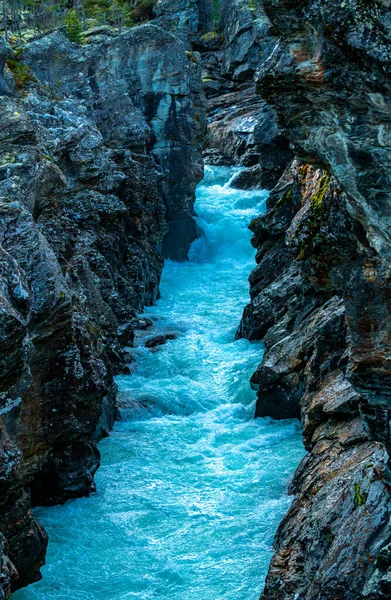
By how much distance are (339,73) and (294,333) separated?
14.5 meters

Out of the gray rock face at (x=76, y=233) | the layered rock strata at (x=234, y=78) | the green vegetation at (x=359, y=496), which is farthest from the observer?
the layered rock strata at (x=234, y=78)

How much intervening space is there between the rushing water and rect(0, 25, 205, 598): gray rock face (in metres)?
1.20

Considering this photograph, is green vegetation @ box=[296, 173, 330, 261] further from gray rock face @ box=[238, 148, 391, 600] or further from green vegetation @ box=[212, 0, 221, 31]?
green vegetation @ box=[212, 0, 221, 31]

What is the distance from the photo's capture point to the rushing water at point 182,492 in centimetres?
1659

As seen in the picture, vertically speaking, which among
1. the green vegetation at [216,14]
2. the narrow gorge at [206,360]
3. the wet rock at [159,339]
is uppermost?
the green vegetation at [216,14]

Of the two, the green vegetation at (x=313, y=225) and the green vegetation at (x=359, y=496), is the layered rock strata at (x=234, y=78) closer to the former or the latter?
the green vegetation at (x=313, y=225)

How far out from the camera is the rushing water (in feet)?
54.4

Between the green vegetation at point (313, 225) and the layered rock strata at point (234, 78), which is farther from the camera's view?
the layered rock strata at point (234, 78)

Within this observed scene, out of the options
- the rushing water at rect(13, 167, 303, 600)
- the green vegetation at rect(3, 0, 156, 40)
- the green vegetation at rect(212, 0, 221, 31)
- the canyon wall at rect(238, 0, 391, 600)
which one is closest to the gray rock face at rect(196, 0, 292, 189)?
the green vegetation at rect(212, 0, 221, 31)

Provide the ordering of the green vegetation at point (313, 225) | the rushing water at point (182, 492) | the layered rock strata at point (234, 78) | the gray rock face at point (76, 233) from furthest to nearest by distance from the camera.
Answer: the layered rock strata at point (234, 78) < the rushing water at point (182, 492) < the gray rock face at point (76, 233) < the green vegetation at point (313, 225)

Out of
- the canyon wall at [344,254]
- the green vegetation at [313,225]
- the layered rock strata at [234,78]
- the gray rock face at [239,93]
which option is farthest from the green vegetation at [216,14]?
the green vegetation at [313,225]

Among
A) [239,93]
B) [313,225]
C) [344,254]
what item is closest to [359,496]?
[344,254]

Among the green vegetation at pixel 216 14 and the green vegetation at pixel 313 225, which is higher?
the green vegetation at pixel 216 14

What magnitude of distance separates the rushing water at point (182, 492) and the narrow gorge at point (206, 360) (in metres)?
0.07
